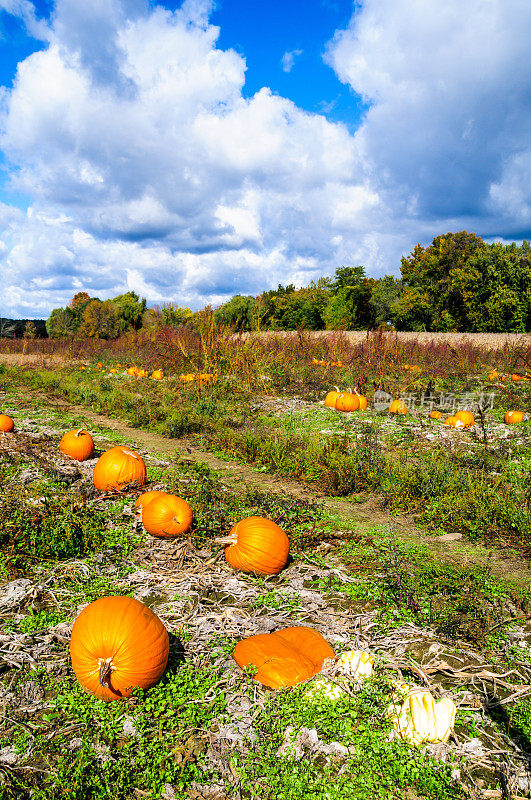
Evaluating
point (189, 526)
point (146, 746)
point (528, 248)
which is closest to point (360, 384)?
point (189, 526)

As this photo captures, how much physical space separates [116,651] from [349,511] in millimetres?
3533

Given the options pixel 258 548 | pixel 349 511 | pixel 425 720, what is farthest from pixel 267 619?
pixel 349 511

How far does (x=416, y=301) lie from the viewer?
3534 cm

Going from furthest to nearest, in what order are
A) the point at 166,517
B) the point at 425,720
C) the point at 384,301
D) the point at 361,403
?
the point at 384,301 → the point at 361,403 → the point at 166,517 → the point at 425,720

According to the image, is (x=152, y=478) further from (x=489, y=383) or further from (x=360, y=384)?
(x=489, y=383)

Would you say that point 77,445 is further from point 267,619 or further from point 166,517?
point 267,619

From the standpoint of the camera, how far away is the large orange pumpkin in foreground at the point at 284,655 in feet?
8.36

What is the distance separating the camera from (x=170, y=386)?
12289 mm

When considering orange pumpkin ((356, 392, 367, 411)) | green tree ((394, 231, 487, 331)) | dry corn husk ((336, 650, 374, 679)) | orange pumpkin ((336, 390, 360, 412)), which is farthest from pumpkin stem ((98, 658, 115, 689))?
green tree ((394, 231, 487, 331))

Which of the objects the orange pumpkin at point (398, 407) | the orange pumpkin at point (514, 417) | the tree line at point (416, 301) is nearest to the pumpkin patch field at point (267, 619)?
the orange pumpkin at point (514, 417)

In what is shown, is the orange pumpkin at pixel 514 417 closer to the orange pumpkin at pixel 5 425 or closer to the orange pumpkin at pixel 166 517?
the orange pumpkin at pixel 166 517

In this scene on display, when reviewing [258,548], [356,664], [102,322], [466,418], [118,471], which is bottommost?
[356,664]

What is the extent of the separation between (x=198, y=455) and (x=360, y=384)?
17.8 ft

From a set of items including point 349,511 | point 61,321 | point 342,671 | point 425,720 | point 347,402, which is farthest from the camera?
point 61,321
